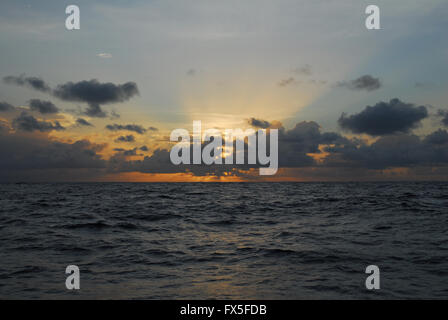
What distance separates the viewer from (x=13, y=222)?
24641mm

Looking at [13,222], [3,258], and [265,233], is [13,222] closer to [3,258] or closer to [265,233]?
[3,258]

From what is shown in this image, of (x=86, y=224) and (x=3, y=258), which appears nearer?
(x=3, y=258)

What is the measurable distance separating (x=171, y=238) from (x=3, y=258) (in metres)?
8.06

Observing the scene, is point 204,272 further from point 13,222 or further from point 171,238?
point 13,222

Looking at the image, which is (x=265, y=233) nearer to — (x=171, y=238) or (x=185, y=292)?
(x=171, y=238)

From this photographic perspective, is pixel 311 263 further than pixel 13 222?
No

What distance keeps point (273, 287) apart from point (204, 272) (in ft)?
9.20

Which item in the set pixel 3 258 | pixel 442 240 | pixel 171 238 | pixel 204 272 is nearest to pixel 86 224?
pixel 171 238

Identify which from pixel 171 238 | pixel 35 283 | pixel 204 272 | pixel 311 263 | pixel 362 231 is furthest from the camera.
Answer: pixel 362 231
